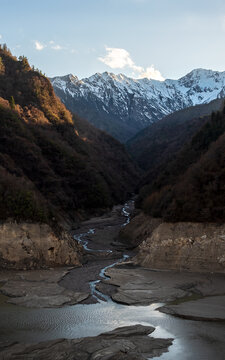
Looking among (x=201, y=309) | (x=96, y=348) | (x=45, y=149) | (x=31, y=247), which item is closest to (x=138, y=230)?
(x=31, y=247)

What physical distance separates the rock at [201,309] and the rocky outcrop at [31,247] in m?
16.6

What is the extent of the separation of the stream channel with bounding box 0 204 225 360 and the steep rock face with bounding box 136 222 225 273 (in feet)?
30.2

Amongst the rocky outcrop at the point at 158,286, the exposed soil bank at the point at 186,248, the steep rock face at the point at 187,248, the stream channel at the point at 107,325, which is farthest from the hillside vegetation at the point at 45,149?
the stream channel at the point at 107,325

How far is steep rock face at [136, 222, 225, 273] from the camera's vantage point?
33625 millimetres

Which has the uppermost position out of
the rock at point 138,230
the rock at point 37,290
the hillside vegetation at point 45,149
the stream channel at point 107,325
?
the hillside vegetation at point 45,149

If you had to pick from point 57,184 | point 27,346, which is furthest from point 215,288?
point 57,184

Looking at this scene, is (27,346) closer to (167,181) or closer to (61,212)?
(167,181)

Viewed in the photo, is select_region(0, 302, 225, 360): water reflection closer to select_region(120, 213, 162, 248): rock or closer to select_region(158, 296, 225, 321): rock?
select_region(158, 296, 225, 321): rock

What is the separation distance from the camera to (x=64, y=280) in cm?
3334

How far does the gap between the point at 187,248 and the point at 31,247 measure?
1466cm

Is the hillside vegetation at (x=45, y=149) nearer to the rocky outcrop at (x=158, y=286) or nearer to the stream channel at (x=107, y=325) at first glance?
the rocky outcrop at (x=158, y=286)

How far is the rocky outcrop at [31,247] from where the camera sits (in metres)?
36.9

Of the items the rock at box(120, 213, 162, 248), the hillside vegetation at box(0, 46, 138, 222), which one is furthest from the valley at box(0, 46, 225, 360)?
the hillside vegetation at box(0, 46, 138, 222)

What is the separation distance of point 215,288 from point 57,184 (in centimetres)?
6124
